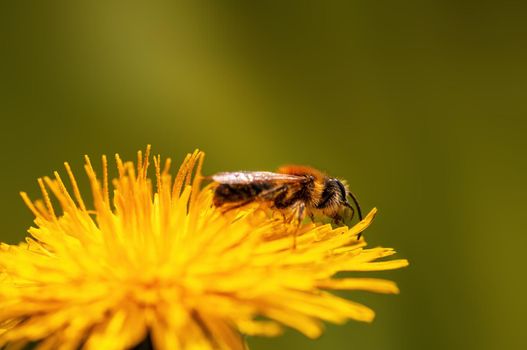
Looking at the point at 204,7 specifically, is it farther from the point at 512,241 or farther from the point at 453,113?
the point at 512,241

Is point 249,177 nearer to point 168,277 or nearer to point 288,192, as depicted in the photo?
point 288,192

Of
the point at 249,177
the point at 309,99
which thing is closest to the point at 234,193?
the point at 249,177

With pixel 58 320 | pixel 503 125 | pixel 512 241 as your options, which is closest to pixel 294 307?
pixel 58 320

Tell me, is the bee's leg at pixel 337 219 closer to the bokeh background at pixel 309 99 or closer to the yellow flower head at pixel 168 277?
the yellow flower head at pixel 168 277

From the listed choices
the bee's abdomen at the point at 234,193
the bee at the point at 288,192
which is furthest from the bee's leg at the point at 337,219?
the bee's abdomen at the point at 234,193

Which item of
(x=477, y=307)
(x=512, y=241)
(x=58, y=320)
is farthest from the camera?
(x=512, y=241)
